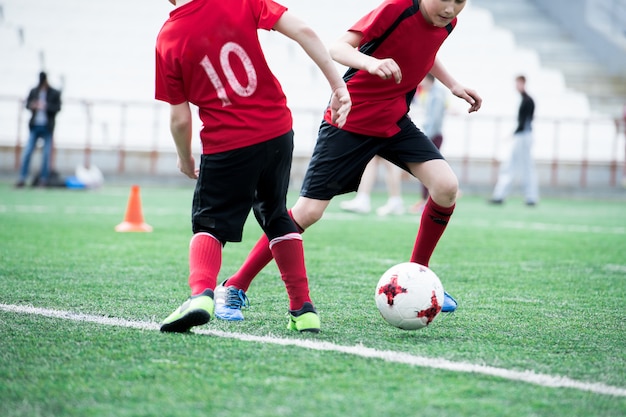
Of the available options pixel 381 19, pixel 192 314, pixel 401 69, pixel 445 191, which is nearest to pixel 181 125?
pixel 192 314

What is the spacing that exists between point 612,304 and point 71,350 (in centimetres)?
292

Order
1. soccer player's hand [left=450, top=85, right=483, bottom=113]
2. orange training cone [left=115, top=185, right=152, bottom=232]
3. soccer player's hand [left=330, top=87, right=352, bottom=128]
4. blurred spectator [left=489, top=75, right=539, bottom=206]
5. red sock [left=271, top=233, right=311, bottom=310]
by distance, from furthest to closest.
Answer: blurred spectator [left=489, top=75, right=539, bottom=206]
orange training cone [left=115, top=185, right=152, bottom=232]
soccer player's hand [left=450, top=85, right=483, bottom=113]
red sock [left=271, top=233, right=311, bottom=310]
soccer player's hand [left=330, top=87, right=352, bottom=128]

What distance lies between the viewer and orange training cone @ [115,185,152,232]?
28.2 ft

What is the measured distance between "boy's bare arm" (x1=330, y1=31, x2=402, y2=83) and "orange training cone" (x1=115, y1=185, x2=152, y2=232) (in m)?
4.77

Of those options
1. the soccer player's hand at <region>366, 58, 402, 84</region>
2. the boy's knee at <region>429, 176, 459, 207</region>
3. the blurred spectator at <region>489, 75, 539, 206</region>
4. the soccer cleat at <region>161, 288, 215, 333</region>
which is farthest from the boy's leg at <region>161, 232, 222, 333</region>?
the blurred spectator at <region>489, 75, 539, 206</region>

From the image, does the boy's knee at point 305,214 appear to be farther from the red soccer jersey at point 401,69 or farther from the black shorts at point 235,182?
the black shorts at point 235,182

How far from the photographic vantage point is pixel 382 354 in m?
3.35

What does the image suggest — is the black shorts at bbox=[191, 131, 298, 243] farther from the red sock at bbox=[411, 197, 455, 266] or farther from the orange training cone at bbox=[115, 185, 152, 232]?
the orange training cone at bbox=[115, 185, 152, 232]

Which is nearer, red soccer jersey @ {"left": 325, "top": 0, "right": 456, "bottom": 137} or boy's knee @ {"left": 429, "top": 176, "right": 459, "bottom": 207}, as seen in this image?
red soccer jersey @ {"left": 325, "top": 0, "right": 456, "bottom": 137}

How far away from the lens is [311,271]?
6.03m

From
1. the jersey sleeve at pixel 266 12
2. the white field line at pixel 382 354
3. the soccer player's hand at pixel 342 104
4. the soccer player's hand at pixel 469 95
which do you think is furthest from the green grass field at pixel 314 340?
the jersey sleeve at pixel 266 12

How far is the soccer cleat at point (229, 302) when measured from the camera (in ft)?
13.7

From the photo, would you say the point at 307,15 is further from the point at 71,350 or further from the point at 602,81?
the point at 71,350

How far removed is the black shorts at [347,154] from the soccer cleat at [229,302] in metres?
0.61
